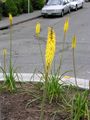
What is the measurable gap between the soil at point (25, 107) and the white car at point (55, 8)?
24.8 m

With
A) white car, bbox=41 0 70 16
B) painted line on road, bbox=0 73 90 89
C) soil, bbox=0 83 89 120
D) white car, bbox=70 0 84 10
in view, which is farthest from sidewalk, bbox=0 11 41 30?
soil, bbox=0 83 89 120

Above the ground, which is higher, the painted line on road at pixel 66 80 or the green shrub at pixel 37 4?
the painted line on road at pixel 66 80

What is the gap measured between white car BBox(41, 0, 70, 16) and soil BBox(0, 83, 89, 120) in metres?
24.8

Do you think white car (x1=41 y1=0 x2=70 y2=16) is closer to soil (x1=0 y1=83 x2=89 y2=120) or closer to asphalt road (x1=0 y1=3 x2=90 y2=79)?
asphalt road (x1=0 y1=3 x2=90 y2=79)

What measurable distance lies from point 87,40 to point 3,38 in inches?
161

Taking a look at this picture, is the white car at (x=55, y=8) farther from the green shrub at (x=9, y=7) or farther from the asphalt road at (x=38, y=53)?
the asphalt road at (x=38, y=53)

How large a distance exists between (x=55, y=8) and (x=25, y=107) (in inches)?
1015

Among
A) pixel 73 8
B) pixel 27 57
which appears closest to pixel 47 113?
pixel 27 57

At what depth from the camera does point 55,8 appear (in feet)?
102

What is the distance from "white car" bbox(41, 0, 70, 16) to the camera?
3079 centimetres

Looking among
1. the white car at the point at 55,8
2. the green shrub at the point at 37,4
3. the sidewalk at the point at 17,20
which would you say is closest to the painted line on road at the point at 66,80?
the sidewalk at the point at 17,20

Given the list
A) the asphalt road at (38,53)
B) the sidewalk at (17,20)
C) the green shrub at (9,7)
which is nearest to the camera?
the asphalt road at (38,53)

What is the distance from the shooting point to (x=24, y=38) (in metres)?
19.3

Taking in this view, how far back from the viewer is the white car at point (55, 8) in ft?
101
